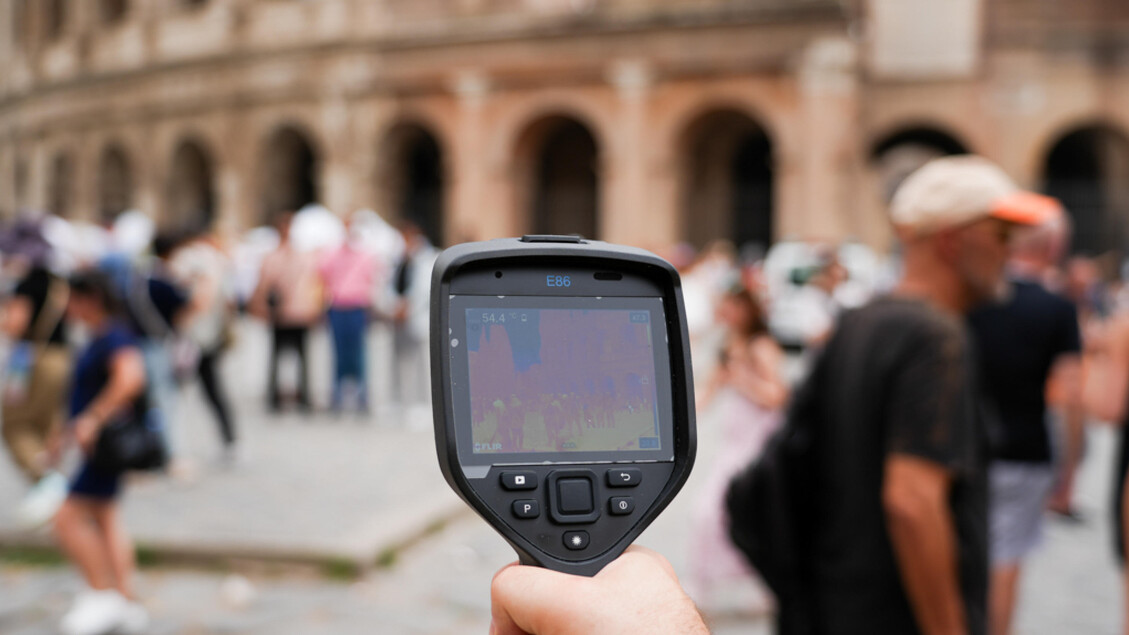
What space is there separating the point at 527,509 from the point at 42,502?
6.25m

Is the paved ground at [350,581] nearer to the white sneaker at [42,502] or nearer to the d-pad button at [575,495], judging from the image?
the white sneaker at [42,502]

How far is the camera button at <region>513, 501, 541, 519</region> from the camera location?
3.95ft

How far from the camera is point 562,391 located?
124cm

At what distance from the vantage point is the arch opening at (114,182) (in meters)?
31.4

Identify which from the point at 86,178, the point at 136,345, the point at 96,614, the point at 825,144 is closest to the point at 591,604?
the point at 96,614

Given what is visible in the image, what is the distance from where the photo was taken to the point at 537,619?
108cm

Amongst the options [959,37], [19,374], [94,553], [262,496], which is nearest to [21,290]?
[19,374]

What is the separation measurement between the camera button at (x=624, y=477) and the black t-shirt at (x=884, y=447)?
148 centimetres

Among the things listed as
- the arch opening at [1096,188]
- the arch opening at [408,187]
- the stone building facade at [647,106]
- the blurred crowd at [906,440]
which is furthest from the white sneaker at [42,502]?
the arch opening at [1096,188]

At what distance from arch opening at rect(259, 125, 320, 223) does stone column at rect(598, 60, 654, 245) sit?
8329 mm

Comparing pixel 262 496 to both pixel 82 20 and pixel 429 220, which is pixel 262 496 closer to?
pixel 429 220

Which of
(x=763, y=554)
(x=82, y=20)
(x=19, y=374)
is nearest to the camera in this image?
(x=763, y=554)

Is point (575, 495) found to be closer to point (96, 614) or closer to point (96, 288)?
point (96, 614)

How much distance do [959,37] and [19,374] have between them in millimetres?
21857
